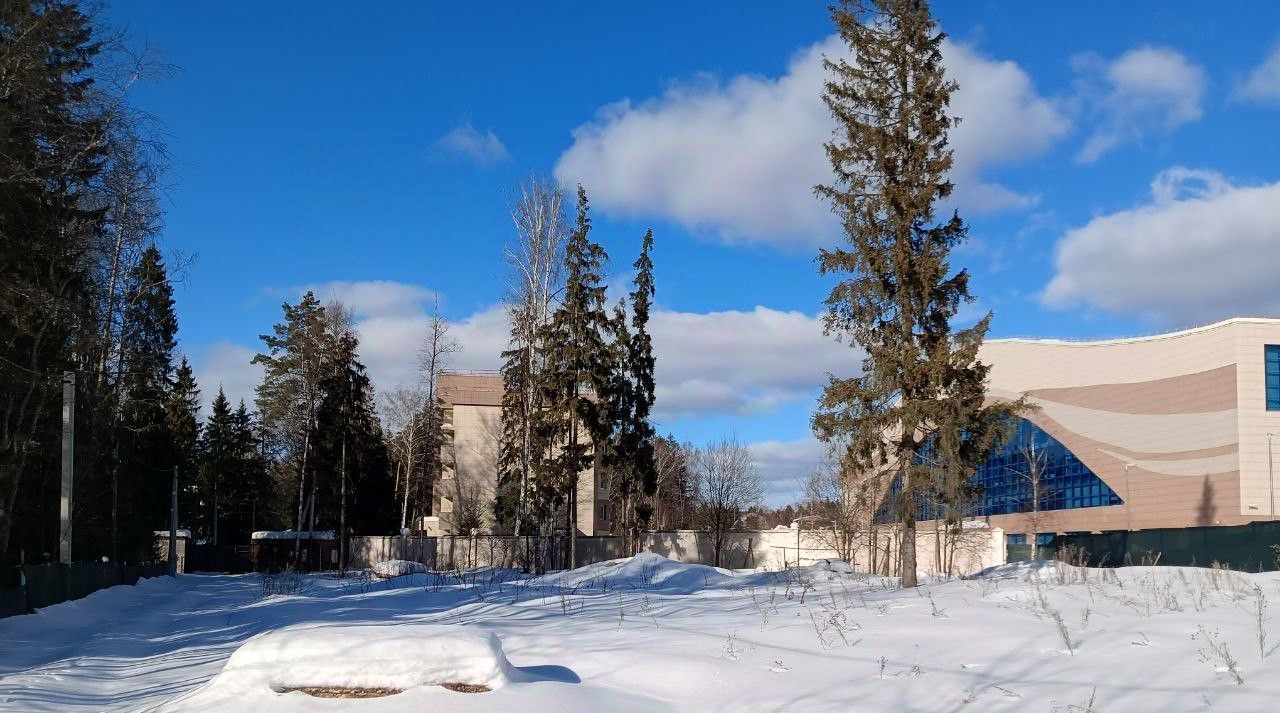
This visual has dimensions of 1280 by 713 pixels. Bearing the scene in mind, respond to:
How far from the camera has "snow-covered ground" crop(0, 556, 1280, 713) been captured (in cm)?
851

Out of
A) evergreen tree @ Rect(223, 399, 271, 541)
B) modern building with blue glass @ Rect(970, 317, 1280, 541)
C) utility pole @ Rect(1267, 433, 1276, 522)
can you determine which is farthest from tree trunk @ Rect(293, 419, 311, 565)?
utility pole @ Rect(1267, 433, 1276, 522)

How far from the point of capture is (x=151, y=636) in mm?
19156

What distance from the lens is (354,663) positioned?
337 inches

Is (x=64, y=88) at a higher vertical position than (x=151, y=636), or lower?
higher

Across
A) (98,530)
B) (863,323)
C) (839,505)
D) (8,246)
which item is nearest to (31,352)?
(8,246)

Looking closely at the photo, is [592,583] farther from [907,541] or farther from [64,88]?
[64,88]

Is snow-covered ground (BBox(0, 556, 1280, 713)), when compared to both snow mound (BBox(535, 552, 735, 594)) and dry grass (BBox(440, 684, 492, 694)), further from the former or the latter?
snow mound (BBox(535, 552, 735, 594))

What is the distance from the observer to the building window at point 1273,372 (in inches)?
2343

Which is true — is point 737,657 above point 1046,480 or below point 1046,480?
above

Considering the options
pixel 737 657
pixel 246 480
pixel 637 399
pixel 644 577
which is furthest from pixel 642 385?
pixel 246 480

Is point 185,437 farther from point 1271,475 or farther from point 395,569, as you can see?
point 1271,475

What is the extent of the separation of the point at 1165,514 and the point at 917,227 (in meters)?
50.7

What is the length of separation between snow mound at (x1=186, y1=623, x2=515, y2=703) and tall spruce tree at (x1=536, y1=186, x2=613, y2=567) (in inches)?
1165

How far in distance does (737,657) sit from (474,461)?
172 ft
